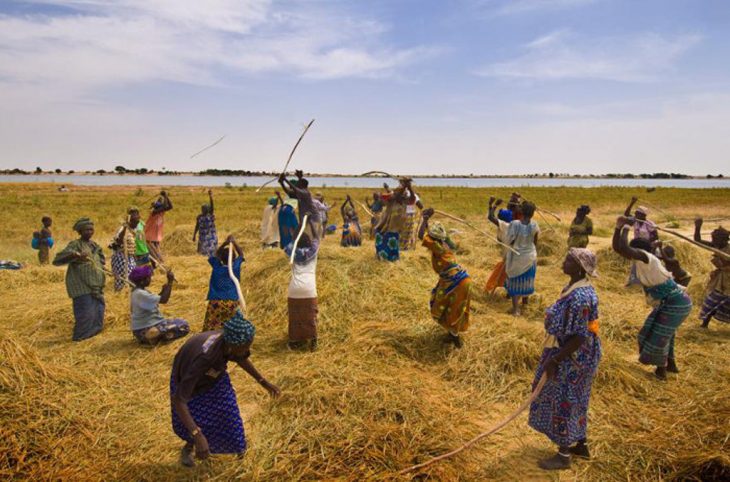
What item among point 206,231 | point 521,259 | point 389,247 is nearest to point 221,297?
point 389,247

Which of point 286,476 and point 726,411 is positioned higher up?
point 726,411

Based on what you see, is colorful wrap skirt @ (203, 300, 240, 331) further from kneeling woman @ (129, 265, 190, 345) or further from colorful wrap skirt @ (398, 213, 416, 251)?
colorful wrap skirt @ (398, 213, 416, 251)

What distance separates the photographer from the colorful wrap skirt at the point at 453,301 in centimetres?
521

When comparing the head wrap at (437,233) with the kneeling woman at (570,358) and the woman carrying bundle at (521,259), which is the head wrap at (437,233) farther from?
the woman carrying bundle at (521,259)

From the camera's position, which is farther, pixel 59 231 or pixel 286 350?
pixel 59 231

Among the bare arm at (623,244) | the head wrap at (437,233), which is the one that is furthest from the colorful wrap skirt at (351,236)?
the bare arm at (623,244)

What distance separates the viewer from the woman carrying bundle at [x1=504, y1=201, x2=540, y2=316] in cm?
689

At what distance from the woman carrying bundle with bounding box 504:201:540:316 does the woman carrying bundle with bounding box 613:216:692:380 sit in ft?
6.66

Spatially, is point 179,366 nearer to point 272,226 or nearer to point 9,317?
point 9,317

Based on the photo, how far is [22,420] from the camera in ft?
11.6

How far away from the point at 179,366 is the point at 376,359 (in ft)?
8.18

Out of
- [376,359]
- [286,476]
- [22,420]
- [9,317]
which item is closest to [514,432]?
[376,359]

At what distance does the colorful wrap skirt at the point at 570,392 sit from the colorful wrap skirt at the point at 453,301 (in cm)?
172

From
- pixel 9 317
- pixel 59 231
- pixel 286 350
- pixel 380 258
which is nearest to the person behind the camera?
pixel 286 350
